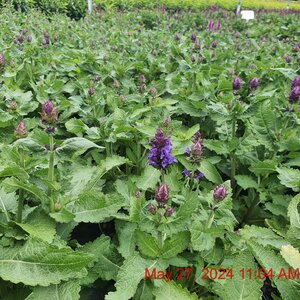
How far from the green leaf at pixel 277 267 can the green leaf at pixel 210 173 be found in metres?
0.82

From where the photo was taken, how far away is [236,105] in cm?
270

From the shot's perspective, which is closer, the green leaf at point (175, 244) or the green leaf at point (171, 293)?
the green leaf at point (171, 293)

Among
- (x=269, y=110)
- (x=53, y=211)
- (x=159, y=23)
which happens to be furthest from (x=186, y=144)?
(x=159, y=23)

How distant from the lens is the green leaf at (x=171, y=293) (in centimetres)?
144

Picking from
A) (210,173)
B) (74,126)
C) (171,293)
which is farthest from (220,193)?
(74,126)

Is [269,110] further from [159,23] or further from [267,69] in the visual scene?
[159,23]

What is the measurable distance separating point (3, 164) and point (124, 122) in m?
1.00

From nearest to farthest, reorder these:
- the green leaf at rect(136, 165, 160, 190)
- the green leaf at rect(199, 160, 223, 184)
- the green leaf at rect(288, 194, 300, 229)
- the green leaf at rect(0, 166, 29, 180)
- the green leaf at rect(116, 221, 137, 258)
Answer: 1. the green leaf at rect(0, 166, 29, 180)
2. the green leaf at rect(116, 221, 137, 258)
3. the green leaf at rect(288, 194, 300, 229)
4. the green leaf at rect(136, 165, 160, 190)
5. the green leaf at rect(199, 160, 223, 184)

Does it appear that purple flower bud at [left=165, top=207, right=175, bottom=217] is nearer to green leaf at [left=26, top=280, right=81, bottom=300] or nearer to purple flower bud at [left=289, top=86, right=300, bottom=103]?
green leaf at [left=26, top=280, right=81, bottom=300]

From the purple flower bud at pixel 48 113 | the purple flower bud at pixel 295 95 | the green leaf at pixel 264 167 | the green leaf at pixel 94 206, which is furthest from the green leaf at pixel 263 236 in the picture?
the purple flower bud at pixel 48 113

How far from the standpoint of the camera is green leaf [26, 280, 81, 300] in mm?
1483

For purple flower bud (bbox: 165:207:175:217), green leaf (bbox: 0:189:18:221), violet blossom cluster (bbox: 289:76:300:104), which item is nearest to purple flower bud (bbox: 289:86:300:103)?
violet blossom cluster (bbox: 289:76:300:104)

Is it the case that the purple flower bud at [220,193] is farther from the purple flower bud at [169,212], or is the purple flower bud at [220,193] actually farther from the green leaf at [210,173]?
the green leaf at [210,173]

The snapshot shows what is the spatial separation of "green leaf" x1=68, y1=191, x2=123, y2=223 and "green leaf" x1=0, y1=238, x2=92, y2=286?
26cm
